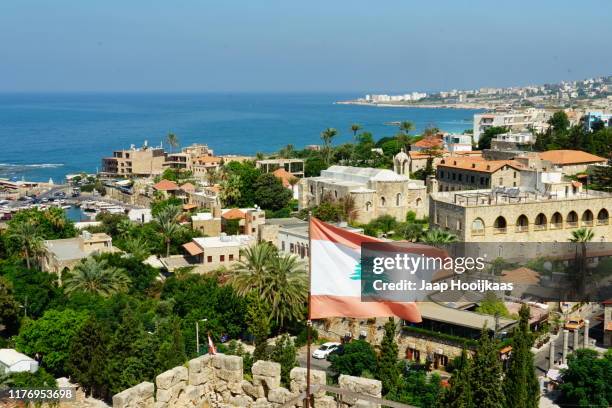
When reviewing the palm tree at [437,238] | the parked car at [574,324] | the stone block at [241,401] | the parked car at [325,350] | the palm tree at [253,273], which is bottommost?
the parked car at [325,350]

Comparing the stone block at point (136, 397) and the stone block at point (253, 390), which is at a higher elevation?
the stone block at point (136, 397)

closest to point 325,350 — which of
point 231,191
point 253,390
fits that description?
point 253,390

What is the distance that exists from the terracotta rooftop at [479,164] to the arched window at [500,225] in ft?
37.9

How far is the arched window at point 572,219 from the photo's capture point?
41438 millimetres

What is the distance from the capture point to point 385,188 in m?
48.8

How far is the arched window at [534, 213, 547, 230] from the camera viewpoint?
40469 millimetres

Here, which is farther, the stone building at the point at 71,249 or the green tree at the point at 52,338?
the stone building at the point at 71,249

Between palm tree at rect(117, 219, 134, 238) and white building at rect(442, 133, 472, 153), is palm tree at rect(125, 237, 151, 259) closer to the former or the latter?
palm tree at rect(117, 219, 134, 238)

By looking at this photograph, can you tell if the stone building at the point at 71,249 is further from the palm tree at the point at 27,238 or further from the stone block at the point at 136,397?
the stone block at the point at 136,397

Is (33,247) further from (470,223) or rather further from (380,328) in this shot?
(470,223)

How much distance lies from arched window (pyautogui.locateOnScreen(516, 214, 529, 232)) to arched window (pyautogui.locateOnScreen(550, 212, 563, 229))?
70.5 inches

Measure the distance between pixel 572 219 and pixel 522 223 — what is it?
3645mm

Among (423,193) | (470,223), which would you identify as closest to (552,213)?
(470,223)

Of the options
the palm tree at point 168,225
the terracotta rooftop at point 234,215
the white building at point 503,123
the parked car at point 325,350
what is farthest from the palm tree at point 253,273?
the white building at point 503,123
